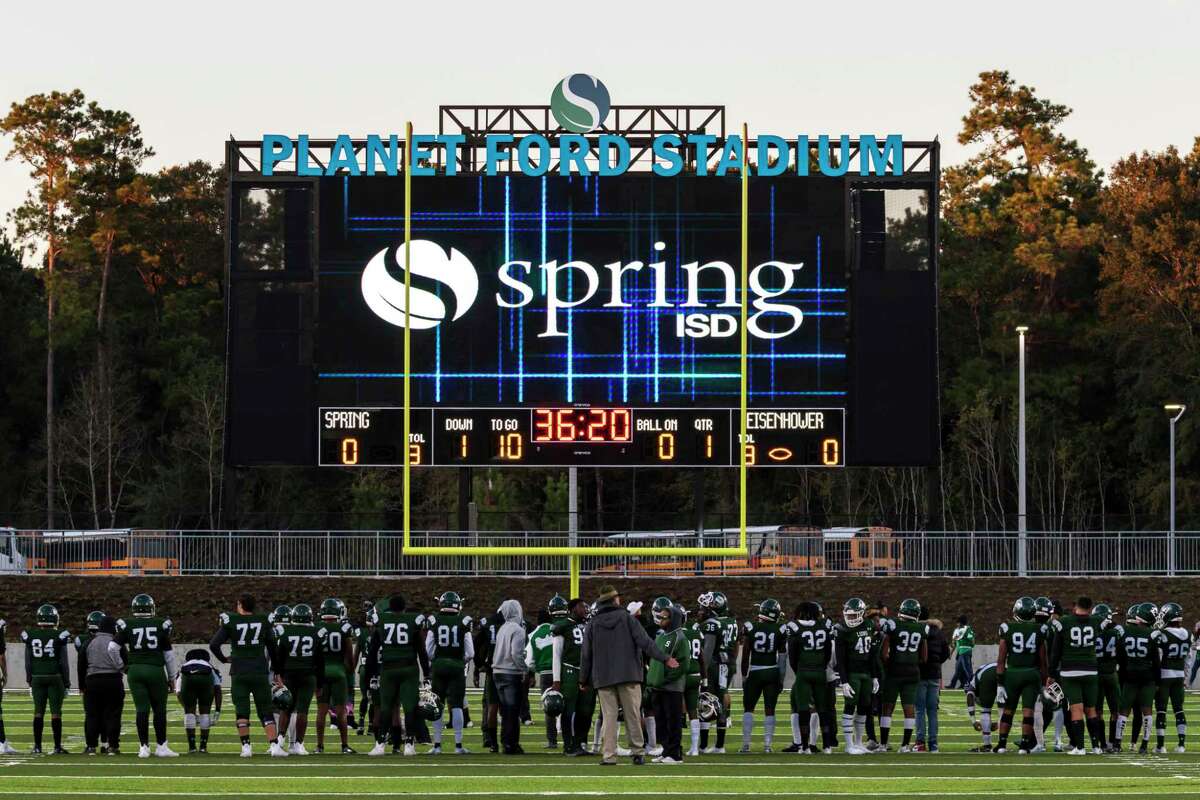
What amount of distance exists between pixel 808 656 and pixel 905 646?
98cm

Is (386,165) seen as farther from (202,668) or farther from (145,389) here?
(145,389)

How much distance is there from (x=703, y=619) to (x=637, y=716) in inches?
74.4

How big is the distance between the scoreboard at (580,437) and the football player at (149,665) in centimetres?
965

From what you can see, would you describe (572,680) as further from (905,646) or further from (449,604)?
(905,646)

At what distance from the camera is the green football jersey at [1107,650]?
17984mm

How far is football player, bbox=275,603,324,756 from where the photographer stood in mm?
17641

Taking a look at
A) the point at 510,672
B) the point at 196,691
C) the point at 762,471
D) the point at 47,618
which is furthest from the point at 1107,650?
the point at 762,471

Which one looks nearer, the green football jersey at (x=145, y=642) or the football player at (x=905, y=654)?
the green football jersey at (x=145, y=642)

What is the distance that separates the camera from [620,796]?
45.1ft

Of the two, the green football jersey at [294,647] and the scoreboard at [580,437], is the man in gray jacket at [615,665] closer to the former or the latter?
the green football jersey at [294,647]

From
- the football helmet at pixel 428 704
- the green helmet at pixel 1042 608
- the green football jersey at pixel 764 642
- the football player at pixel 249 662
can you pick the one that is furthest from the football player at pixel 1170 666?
the football player at pixel 249 662

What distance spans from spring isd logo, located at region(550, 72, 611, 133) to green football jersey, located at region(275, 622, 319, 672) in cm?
1310

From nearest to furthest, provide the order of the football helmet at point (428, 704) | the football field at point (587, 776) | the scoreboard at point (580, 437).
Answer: the football field at point (587, 776)
the football helmet at point (428, 704)
the scoreboard at point (580, 437)

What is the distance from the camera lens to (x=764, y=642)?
18031 millimetres
